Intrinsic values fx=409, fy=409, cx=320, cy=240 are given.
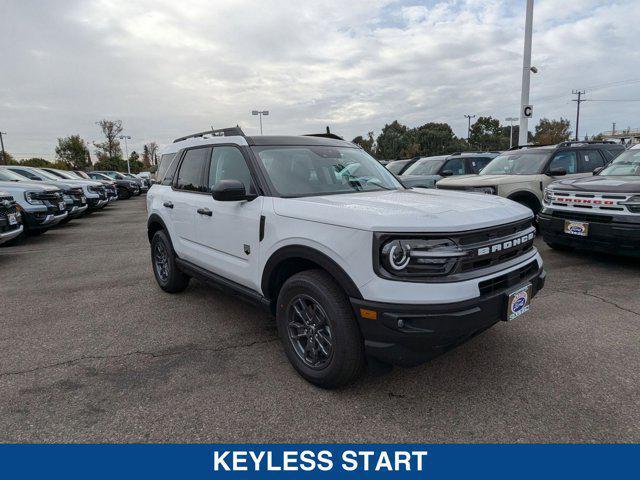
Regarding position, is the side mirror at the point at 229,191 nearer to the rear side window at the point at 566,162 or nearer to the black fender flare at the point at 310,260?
the black fender flare at the point at 310,260

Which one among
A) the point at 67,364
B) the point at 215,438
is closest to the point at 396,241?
the point at 215,438

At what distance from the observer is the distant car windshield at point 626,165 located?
6.13m

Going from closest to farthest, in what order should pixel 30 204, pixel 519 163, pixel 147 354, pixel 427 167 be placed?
pixel 147 354 → pixel 519 163 → pixel 30 204 → pixel 427 167

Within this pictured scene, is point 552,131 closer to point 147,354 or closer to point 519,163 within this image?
point 519,163

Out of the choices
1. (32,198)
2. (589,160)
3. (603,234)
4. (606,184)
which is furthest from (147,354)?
(589,160)

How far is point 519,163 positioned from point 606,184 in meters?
3.08

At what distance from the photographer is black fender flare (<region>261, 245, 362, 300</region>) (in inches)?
97.9

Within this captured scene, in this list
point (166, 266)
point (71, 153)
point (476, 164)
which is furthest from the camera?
point (71, 153)

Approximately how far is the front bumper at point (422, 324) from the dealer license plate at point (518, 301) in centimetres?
5

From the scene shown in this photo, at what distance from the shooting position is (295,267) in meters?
3.06

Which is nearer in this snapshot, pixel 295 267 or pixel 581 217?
pixel 295 267
